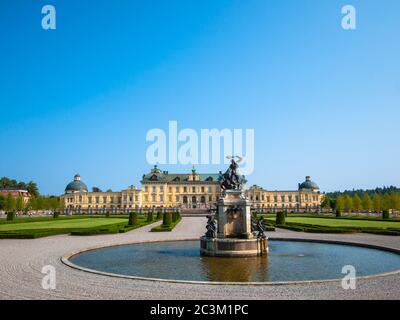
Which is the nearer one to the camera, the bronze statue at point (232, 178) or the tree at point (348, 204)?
the bronze statue at point (232, 178)

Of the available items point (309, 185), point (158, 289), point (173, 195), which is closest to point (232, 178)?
point (158, 289)

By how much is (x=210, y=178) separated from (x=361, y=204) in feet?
146

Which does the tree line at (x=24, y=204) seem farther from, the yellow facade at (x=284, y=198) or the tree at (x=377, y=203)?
the tree at (x=377, y=203)

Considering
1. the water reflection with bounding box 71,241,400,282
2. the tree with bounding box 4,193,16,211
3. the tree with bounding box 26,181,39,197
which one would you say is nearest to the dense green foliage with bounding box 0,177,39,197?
the tree with bounding box 26,181,39,197

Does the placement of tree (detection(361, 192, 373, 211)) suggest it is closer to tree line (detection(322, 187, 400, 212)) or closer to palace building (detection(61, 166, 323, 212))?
tree line (detection(322, 187, 400, 212))

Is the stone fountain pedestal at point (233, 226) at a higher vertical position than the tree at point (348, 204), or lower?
higher

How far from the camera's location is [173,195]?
358 ft

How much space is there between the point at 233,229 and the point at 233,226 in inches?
5.6

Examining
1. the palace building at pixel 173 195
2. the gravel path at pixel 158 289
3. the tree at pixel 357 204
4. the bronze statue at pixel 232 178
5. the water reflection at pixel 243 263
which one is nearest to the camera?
the gravel path at pixel 158 289

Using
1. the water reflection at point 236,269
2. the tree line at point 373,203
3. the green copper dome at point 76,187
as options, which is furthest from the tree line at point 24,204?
the water reflection at point 236,269

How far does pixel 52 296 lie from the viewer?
960cm

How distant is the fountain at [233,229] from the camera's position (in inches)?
666
